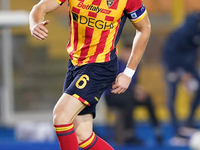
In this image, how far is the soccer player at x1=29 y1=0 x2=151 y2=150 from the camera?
2.21 m

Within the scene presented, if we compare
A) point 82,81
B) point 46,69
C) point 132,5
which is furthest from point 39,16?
point 46,69

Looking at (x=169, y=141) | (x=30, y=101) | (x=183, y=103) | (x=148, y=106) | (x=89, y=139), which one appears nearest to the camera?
(x=89, y=139)

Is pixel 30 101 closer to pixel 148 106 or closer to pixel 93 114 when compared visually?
pixel 148 106

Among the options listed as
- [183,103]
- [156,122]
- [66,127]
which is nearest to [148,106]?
[156,122]

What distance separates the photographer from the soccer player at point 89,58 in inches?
87.1

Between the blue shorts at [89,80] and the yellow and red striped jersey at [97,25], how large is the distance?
0.13ft

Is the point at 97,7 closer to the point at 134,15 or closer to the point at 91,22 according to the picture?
the point at 91,22

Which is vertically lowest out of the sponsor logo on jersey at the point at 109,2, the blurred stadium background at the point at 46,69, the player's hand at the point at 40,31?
the blurred stadium background at the point at 46,69

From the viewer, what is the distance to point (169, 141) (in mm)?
5203

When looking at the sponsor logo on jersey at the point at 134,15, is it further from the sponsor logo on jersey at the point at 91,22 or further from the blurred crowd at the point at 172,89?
the blurred crowd at the point at 172,89

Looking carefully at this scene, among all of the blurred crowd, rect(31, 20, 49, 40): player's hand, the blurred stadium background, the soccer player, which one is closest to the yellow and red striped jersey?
the soccer player

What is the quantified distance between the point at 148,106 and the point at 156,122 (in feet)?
0.65

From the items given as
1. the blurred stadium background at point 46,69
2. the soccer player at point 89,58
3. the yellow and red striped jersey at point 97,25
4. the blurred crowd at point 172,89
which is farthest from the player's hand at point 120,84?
the blurred stadium background at point 46,69

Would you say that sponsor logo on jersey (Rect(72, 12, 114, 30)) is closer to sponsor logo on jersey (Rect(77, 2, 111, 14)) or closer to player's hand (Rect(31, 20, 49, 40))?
sponsor logo on jersey (Rect(77, 2, 111, 14))
